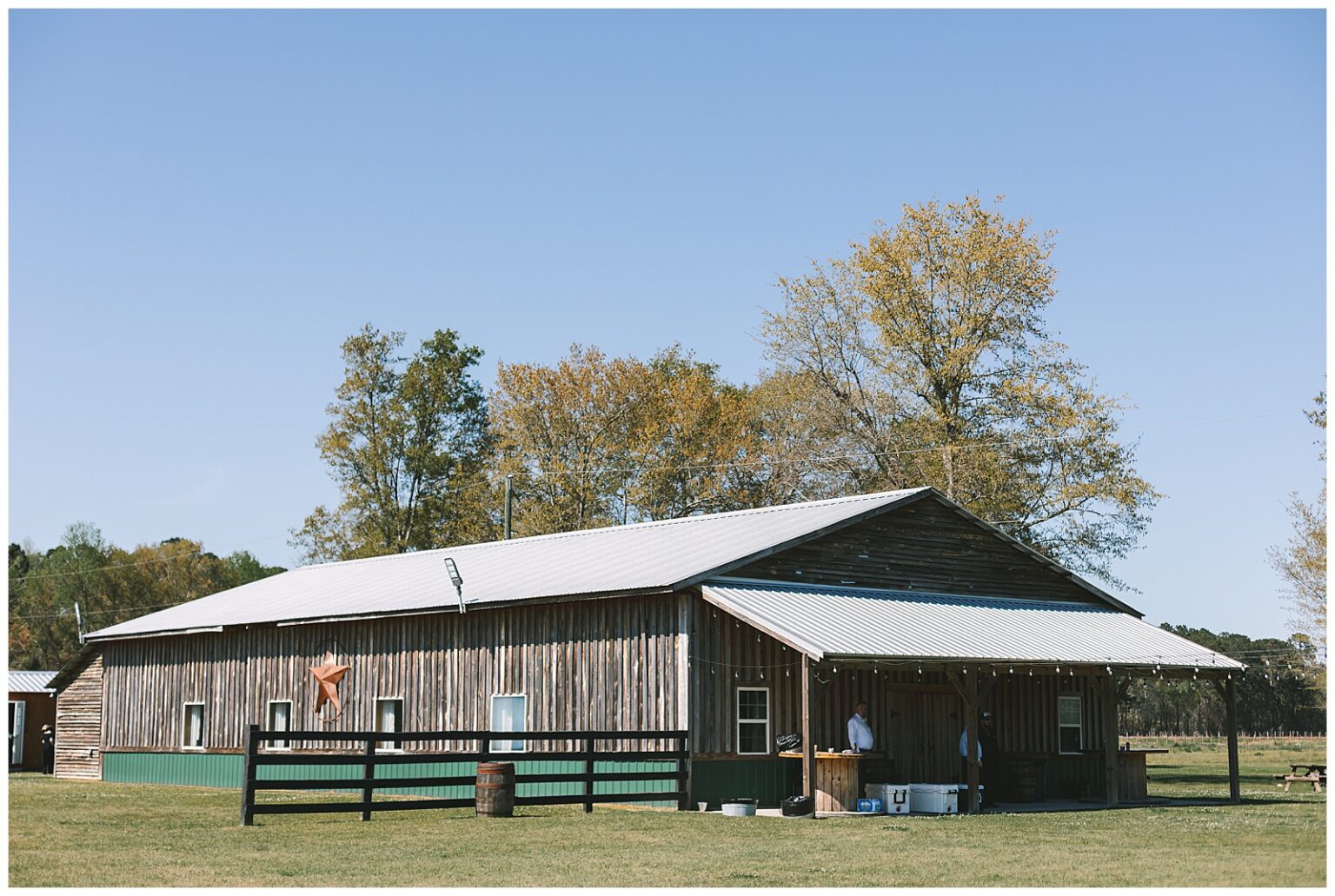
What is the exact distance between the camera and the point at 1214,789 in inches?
1260

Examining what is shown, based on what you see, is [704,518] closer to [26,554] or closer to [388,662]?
[388,662]

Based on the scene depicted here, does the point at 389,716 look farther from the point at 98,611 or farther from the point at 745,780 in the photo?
the point at 98,611

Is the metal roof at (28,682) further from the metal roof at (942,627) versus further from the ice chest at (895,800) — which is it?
the ice chest at (895,800)

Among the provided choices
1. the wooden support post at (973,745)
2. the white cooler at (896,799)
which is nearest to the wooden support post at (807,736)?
the white cooler at (896,799)

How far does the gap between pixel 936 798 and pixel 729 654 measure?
3683 mm

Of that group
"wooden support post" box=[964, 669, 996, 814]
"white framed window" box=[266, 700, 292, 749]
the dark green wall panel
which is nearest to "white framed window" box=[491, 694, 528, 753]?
"white framed window" box=[266, 700, 292, 749]

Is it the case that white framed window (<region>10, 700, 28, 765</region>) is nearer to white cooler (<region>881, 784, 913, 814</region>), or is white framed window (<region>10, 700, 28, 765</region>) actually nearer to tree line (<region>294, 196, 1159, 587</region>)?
tree line (<region>294, 196, 1159, 587</region>)

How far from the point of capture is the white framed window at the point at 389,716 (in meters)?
29.8

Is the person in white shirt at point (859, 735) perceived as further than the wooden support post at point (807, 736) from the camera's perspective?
Yes

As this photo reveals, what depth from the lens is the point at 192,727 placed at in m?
34.4

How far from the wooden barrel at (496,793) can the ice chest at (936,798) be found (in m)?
5.58

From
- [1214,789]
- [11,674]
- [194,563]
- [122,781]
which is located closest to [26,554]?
[194,563]

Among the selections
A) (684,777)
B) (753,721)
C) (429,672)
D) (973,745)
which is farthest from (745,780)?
(429,672)

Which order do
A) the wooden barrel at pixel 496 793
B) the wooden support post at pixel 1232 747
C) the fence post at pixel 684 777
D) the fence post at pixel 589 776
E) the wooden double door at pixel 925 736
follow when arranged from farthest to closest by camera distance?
the wooden double door at pixel 925 736 → the wooden support post at pixel 1232 747 → the fence post at pixel 684 777 → the fence post at pixel 589 776 → the wooden barrel at pixel 496 793
